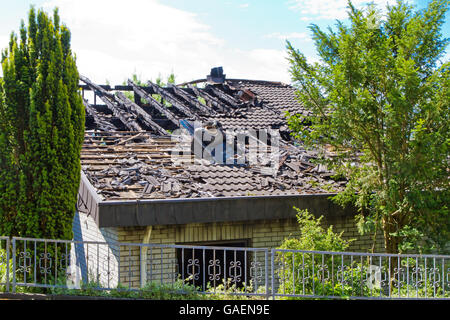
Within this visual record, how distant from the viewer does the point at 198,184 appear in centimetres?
966

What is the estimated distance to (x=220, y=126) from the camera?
42.1 ft

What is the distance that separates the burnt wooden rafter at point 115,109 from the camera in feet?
45.1

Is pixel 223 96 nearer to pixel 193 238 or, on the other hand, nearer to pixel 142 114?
pixel 142 114

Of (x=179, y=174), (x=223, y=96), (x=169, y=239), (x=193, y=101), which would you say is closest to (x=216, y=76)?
(x=223, y=96)

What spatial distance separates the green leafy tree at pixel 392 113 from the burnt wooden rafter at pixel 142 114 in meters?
4.72

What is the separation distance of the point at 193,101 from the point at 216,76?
320cm

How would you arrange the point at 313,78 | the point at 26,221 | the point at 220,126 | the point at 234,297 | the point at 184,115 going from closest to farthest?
the point at 234,297 < the point at 26,221 < the point at 313,78 < the point at 220,126 < the point at 184,115

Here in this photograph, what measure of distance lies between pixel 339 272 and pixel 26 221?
5.40 m

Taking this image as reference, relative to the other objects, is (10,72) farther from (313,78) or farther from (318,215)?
(318,215)

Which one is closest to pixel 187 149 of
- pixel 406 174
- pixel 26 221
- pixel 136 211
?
pixel 136 211

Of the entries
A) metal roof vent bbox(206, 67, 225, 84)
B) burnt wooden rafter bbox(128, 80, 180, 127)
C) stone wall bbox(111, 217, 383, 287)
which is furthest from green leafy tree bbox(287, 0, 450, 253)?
metal roof vent bbox(206, 67, 225, 84)

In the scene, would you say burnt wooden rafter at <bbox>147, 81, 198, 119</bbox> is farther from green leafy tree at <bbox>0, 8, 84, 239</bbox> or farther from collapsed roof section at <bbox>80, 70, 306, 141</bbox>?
green leafy tree at <bbox>0, 8, 84, 239</bbox>

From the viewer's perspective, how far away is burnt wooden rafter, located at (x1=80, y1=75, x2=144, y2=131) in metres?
13.7

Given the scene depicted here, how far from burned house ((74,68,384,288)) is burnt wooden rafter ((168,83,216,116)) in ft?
2.97
